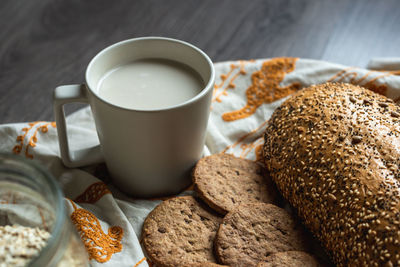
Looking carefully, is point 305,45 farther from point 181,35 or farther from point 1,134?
point 1,134

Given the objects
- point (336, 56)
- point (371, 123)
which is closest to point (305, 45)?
point (336, 56)

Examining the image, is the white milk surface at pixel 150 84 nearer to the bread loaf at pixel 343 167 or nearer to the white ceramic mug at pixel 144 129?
the white ceramic mug at pixel 144 129

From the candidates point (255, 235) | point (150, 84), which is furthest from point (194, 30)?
point (255, 235)

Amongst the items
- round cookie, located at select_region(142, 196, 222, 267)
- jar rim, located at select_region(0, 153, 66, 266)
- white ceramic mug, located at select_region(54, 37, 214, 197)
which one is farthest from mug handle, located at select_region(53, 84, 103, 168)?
jar rim, located at select_region(0, 153, 66, 266)

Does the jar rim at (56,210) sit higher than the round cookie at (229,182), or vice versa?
the jar rim at (56,210)

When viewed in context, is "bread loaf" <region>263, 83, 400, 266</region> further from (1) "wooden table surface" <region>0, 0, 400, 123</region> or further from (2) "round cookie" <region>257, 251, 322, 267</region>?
(1) "wooden table surface" <region>0, 0, 400, 123</region>

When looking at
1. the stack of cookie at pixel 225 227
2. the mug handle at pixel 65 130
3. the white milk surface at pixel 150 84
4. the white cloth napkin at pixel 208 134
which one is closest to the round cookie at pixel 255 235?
the stack of cookie at pixel 225 227
